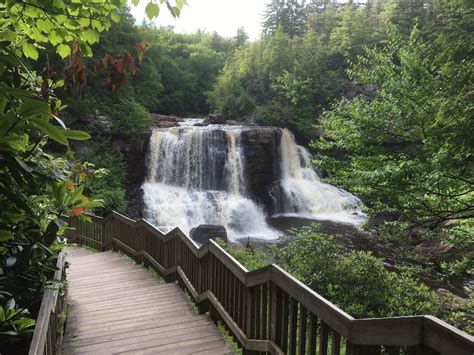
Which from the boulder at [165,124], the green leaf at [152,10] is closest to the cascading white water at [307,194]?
the boulder at [165,124]

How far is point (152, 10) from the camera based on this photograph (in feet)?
7.29

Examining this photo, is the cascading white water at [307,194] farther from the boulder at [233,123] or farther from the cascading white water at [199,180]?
the boulder at [233,123]

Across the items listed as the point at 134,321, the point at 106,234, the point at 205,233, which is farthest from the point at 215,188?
the point at 134,321

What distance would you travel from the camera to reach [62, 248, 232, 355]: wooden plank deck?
3883 mm

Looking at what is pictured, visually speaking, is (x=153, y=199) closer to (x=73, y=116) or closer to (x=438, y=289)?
(x=73, y=116)

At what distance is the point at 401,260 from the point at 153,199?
1135 centimetres

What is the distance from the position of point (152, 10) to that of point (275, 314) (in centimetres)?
225

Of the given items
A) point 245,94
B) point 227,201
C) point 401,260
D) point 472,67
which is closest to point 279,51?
point 245,94

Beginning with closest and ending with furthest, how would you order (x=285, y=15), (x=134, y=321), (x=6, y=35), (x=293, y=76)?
(x=6, y=35), (x=134, y=321), (x=293, y=76), (x=285, y=15)

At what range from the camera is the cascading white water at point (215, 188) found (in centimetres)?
1936

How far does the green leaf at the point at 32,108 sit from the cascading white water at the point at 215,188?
685 inches

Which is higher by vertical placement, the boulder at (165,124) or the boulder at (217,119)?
the boulder at (217,119)

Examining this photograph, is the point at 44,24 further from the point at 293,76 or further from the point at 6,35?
the point at 293,76

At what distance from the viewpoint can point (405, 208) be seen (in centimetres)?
806
